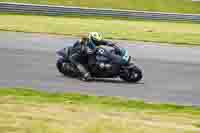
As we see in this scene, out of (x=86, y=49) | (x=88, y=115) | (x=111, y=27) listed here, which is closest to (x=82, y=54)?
(x=86, y=49)

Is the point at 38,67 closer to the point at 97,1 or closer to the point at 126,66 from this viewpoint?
the point at 126,66

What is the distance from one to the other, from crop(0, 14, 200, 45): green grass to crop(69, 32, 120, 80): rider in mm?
10832

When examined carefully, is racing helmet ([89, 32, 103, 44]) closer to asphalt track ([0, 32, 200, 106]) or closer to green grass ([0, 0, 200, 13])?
asphalt track ([0, 32, 200, 106])

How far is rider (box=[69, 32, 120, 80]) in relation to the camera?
16.6 metres

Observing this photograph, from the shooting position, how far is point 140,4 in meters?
40.9

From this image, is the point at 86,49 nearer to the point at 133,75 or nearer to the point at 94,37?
the point at 94,37

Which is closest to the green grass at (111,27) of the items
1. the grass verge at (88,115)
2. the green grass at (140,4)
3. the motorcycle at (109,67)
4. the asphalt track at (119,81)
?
the asphalt track at (119,81)

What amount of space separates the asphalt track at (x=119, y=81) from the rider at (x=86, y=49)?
0.42 metres

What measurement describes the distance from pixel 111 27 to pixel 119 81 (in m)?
15.3

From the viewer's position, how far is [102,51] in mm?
16641

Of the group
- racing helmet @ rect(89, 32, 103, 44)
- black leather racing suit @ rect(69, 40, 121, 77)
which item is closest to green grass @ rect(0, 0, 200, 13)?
black leather racing suit @ rect(69, 40, 121, 77)

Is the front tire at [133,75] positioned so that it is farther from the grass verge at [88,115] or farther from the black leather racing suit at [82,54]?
the grass verge at [88,115]

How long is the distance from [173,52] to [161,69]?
5.01 m

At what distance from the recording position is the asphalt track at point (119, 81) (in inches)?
582
